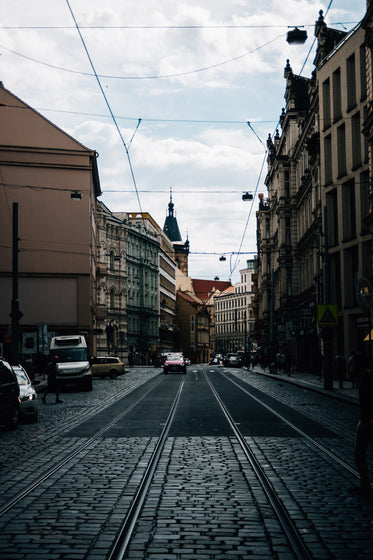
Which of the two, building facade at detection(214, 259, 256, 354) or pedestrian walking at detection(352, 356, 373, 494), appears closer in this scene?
pedestrian walking at detection(352, 356, 373, 494)

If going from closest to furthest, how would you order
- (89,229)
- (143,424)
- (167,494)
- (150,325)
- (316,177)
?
(167,494) → (143,424) → (316,177) → (89,229) → (150,325)

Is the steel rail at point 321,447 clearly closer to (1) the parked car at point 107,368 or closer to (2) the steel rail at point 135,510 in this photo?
(2) the steel rail at point 135,510

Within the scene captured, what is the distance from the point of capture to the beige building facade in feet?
185

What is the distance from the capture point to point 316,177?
49.4 meters

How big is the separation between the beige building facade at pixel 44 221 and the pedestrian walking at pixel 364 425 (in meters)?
48.4

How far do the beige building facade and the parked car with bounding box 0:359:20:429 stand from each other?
131 feet

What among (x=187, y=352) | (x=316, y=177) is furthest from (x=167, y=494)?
(x=187, y=352)

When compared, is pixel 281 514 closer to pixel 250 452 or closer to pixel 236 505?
pixel 236 505

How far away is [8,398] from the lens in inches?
624

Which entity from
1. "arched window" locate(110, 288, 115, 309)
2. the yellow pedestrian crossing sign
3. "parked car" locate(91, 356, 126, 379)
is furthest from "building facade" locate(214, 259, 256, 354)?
the yellow pedestrian crossing sign

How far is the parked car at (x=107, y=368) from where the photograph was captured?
168 ft

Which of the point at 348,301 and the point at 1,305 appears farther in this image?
the point at 1,305

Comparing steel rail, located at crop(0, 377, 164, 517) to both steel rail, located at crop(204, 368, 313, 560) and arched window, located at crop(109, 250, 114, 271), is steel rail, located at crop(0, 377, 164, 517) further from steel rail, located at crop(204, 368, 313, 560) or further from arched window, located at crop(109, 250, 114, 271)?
Answer: arched window, located at crop(109, 250, 114, 271)

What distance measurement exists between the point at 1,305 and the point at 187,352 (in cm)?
8900
